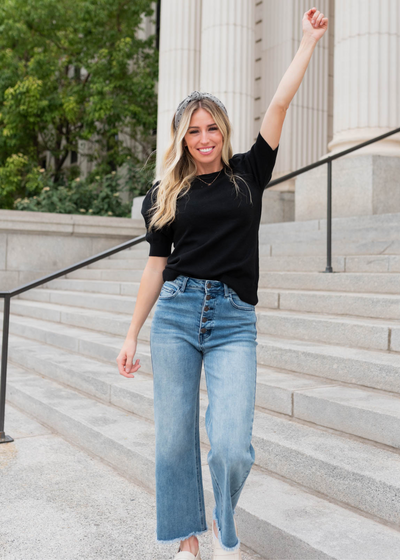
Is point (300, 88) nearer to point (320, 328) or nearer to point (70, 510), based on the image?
point (320, 328)

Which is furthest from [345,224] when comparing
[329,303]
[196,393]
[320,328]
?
[196,393]

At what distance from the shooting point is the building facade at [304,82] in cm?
854

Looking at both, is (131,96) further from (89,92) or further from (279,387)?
(279,387)

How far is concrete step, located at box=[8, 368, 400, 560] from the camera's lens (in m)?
2.60

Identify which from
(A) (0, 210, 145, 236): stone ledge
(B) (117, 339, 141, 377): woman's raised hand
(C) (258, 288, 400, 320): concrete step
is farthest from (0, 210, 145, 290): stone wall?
(B) (117, 339, 141, 377): woman's raised hand

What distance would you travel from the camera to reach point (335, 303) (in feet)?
17.3

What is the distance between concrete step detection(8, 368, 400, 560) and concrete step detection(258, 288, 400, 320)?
1885mm

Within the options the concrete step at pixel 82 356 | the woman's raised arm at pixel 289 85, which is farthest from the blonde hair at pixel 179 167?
the concrete step at pixel 82 356

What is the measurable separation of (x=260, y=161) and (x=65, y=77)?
16138 millimetres

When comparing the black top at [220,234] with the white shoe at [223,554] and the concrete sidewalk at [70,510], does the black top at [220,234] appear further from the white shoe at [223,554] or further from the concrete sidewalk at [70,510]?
the concrete sidewalk at [70,510]

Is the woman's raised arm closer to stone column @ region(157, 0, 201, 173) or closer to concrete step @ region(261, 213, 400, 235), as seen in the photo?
concrete step @ region(261, 213, 400, 235)

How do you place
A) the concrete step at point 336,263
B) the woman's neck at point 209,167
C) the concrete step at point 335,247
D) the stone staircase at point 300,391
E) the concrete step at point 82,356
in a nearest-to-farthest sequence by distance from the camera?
the woman's neck at point 209,167 → the stone staircase at point 300,391 → the concrete step at point 82,356 → the concrete step at point 336,263 → the concrete step at point 335,247

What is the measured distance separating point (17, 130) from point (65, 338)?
11174 mm

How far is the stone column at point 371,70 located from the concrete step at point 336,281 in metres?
3.23
